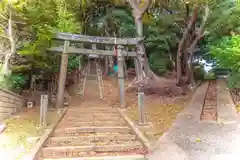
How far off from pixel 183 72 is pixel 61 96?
25.8 feet

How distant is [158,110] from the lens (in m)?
10.6

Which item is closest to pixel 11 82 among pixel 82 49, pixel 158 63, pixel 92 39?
pixel 82 49

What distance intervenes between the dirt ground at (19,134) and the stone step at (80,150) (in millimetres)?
502

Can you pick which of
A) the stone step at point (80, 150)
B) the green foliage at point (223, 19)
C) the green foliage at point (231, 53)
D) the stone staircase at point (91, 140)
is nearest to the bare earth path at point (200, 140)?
the stone staircase at point (91, 140)

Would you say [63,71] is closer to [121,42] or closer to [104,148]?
[121,42]

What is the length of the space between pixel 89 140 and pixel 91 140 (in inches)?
2.1

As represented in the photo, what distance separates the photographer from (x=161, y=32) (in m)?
18.5

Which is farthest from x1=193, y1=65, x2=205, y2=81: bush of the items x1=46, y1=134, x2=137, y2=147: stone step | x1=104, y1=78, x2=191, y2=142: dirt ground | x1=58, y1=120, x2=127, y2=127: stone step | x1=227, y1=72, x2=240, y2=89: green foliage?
x1=46, y1=134, x2=137, y2=147: stone step

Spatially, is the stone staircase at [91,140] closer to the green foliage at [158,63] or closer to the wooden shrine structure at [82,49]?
the wooden shrine structure at [82,49]

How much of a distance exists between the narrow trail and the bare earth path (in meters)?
0.70

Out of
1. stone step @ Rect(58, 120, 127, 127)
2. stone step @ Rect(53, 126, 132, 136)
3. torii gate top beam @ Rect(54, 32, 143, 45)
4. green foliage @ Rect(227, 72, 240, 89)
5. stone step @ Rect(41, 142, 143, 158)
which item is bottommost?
stone step @ Rect(41, 142, 143, 158)

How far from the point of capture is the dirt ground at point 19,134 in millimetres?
6179

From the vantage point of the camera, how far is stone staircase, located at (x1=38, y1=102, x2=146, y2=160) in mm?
6430

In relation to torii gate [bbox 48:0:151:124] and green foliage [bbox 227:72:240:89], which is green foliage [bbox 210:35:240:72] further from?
torii gate [bbox 48:0:151:124]
